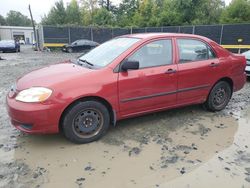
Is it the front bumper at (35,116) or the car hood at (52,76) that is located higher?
the car hood at (52,76)

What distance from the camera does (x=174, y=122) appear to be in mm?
4426

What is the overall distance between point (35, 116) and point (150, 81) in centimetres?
178

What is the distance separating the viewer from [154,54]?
4078mm

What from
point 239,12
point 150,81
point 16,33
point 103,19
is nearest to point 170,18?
point 239,12

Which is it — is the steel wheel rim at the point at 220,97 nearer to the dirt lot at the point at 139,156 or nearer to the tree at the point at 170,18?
the dirt lot at the point at 139,156

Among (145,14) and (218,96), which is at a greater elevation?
(145,14)

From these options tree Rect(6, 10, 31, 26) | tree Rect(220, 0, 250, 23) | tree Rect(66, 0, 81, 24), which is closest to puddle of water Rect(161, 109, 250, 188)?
tree Rect(220, 0, 250, 23)

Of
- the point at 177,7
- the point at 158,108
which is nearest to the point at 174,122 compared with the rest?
the point at 158,108

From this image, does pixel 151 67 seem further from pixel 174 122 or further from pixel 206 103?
pixel 206 103

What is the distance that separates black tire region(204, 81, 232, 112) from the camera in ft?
15.8

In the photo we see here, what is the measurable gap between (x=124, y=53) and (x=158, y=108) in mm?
1100

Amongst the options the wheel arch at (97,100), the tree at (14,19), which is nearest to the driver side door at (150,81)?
the wheel arch at (97,100)

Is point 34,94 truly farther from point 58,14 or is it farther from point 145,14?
point 58,14

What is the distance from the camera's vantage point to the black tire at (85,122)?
3.41 metres
